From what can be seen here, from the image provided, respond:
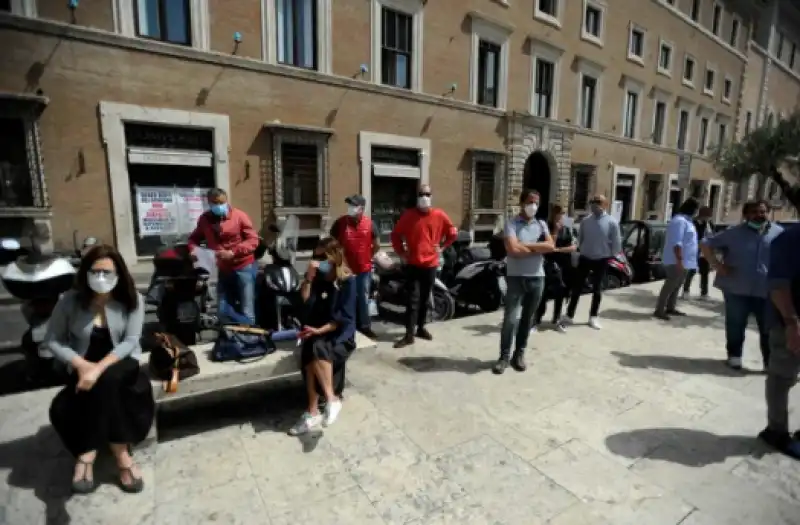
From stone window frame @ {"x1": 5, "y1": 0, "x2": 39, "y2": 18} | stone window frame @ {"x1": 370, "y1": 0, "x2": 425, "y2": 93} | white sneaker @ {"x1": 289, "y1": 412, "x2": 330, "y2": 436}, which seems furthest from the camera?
stone window frame @ {"x1": 370, "y1": 0, "x2": 425, "y2": 93}

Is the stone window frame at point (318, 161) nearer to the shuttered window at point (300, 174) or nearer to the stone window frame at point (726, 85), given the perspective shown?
the shuttered window at point (300, 174)

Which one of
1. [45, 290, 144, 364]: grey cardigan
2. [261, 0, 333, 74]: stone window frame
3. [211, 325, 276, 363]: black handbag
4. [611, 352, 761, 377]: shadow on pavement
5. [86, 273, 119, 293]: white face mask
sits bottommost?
[611, 352, 761, 377]: shadow on pavement

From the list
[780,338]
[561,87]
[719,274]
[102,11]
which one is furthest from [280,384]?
[561,87]

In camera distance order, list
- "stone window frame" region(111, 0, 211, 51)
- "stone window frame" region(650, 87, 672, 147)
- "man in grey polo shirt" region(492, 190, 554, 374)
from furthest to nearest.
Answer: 1. "stone window frame" region(650, 87, 672, 147)
2. "stone window frame" region(111, 0, 211, 51)
3. "man in grey polo shirt" region(492, 190, 554, 374)

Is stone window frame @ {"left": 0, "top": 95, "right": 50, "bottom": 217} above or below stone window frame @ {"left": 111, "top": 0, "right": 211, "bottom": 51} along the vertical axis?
below

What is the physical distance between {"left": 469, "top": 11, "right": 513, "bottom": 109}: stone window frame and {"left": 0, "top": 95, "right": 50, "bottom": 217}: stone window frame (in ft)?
35.9

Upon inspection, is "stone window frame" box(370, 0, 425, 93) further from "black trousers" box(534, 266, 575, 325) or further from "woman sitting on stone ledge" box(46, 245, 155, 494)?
"woman sitting on stone ledge" box(46, 245, 155, 494)

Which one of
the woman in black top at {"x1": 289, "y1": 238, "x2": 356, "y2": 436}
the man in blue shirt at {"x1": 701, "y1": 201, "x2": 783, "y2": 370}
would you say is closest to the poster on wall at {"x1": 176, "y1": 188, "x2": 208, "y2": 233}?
the woman in black top at {"x1": 289, "y1": 238, "x2": 356, "y2": 436}

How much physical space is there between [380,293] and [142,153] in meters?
6.20

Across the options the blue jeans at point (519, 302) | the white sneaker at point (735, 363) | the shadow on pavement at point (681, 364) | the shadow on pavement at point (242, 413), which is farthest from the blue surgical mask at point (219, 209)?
the white sneaker at point (735, 363)

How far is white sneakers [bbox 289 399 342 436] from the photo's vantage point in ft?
9.70

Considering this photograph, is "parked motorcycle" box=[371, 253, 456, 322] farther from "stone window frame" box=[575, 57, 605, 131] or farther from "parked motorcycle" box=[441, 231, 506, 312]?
"stone window frame" box=[575, 57, 605, 131]

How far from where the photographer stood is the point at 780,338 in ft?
9.06

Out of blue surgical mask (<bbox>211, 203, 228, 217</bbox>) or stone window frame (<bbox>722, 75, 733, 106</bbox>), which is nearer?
blue surgical mask (<bbox>211, 203, 228, 217</bbox>)
